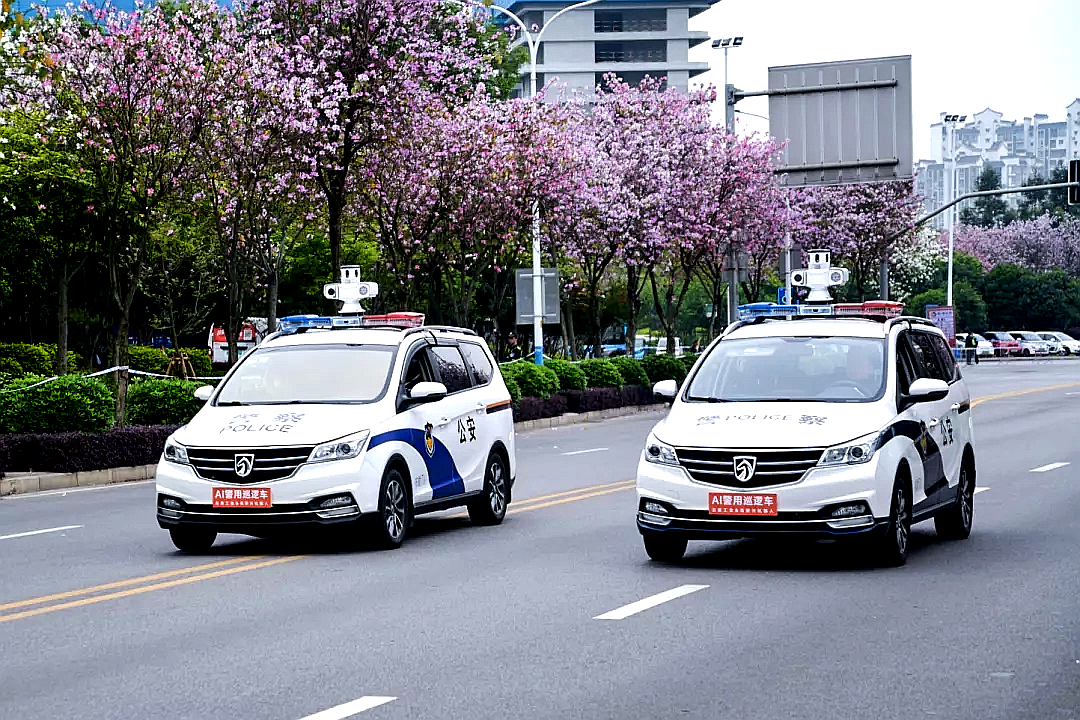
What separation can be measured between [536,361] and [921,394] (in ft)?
85.2

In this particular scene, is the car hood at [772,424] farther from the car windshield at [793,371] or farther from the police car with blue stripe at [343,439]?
the police car with blue stripe at [343,439]

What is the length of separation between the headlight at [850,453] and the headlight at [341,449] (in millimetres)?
3691

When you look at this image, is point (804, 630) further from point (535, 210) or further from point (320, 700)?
point (535, 210)

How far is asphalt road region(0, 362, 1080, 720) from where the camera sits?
7586 millimetres

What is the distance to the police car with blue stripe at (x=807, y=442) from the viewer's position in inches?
456

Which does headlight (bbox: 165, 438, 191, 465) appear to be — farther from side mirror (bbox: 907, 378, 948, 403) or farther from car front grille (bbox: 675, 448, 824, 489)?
side mirror (bbox: 907, 378, 948, 403)

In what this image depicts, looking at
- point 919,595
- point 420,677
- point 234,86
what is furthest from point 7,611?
point 234,86

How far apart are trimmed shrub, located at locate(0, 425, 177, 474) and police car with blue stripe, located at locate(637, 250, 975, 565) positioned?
37.3 ft

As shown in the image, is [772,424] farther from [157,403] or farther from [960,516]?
[157,403]

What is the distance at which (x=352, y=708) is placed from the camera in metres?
7.38

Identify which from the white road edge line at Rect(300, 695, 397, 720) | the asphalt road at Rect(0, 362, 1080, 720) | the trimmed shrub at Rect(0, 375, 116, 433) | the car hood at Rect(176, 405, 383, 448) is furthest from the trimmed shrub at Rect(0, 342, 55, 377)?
the white road edge line at Rect(300, 695, 397, 720)

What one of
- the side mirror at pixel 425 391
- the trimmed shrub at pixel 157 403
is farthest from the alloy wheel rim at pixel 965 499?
the trimmed shrub at pixel 157 403

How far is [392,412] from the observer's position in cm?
1401

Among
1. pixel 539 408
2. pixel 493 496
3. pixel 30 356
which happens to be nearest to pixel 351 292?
pixel 493 496
